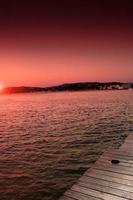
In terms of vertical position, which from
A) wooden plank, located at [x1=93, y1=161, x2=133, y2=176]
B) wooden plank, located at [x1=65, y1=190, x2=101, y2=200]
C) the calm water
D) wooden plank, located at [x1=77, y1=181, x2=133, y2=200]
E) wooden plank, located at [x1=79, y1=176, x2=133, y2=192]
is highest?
wooden plank, located at [x1=93, y1=161, x2=133, y2=176]

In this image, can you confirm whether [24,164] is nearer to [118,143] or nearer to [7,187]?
[7,187]

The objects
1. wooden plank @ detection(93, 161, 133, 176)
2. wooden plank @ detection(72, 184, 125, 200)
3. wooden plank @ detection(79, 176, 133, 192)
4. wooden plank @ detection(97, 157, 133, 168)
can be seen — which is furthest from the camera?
wooden plank @ detection(97, 157, 133, 168)

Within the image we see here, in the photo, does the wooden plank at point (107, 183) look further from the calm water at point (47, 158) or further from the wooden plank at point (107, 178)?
the calm water at point (47, 158)

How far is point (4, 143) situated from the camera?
2823 centimetres

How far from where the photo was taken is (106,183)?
10.6 metres

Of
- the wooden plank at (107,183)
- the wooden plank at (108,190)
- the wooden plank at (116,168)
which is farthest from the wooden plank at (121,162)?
the wooden plank at (108,190)

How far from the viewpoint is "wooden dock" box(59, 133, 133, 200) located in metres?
9.65

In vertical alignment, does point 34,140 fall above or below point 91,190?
below

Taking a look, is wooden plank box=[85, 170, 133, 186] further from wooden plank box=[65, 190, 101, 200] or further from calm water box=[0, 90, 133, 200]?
calm water box=[0, 90, 133, 200]

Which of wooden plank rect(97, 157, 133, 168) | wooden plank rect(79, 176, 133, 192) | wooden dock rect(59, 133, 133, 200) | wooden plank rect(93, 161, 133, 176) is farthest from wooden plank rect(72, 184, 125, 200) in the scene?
wooden plank rect(97, 157, 133, 168)

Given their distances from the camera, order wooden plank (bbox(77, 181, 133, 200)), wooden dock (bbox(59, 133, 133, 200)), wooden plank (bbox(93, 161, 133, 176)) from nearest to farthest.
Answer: wooden plank (bbox(77, 181, 133, 200)) → wooden dock (bbox(59, 133, 133, 200)) → wooden plank (bbox(93, 161, 133, 176))

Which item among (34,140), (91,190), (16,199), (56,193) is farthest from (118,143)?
(91,190)

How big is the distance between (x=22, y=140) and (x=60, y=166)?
11.5 m

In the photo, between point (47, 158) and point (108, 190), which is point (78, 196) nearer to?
point (108, 190)
